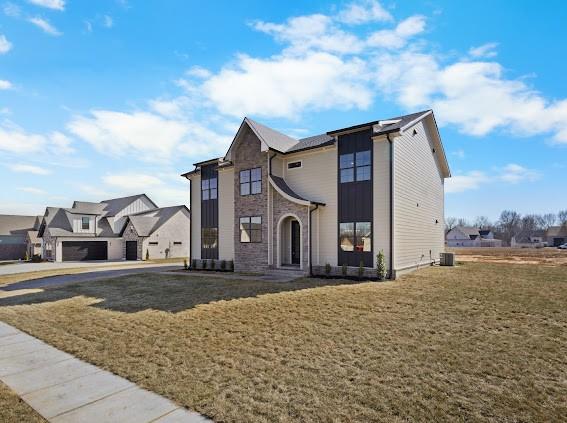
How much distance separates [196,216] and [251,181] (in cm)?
628

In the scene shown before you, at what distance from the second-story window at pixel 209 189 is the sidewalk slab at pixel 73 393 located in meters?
16.7

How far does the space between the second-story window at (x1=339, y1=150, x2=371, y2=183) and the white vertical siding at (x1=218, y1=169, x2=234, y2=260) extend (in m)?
7.83

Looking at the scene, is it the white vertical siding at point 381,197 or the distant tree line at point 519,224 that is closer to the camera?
the white vertical siding at point 381,197

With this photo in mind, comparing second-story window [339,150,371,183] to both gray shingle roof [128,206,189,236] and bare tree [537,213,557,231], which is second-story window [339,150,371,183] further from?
bare tree [537,213,557,231]

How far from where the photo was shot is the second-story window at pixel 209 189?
21031mm

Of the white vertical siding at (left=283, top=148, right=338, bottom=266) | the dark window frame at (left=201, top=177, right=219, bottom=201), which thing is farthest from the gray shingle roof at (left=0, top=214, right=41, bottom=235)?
the white vertical siding at (left=283, top=148, right=338, bottom=266)

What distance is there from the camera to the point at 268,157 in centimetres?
1728

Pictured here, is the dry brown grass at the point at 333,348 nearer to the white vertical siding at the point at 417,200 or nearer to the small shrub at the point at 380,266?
the small shrub at the point at 380,266

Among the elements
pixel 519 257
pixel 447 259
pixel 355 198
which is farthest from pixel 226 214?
pixel 519 257

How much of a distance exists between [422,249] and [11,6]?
65.6ft

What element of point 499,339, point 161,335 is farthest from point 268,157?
point 499,339

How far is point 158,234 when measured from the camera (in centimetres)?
3656

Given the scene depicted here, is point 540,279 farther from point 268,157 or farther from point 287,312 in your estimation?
point 268,157

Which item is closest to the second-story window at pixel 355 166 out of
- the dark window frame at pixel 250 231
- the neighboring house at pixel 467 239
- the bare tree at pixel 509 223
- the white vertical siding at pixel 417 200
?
the white vertical siding at pixel 417 200
